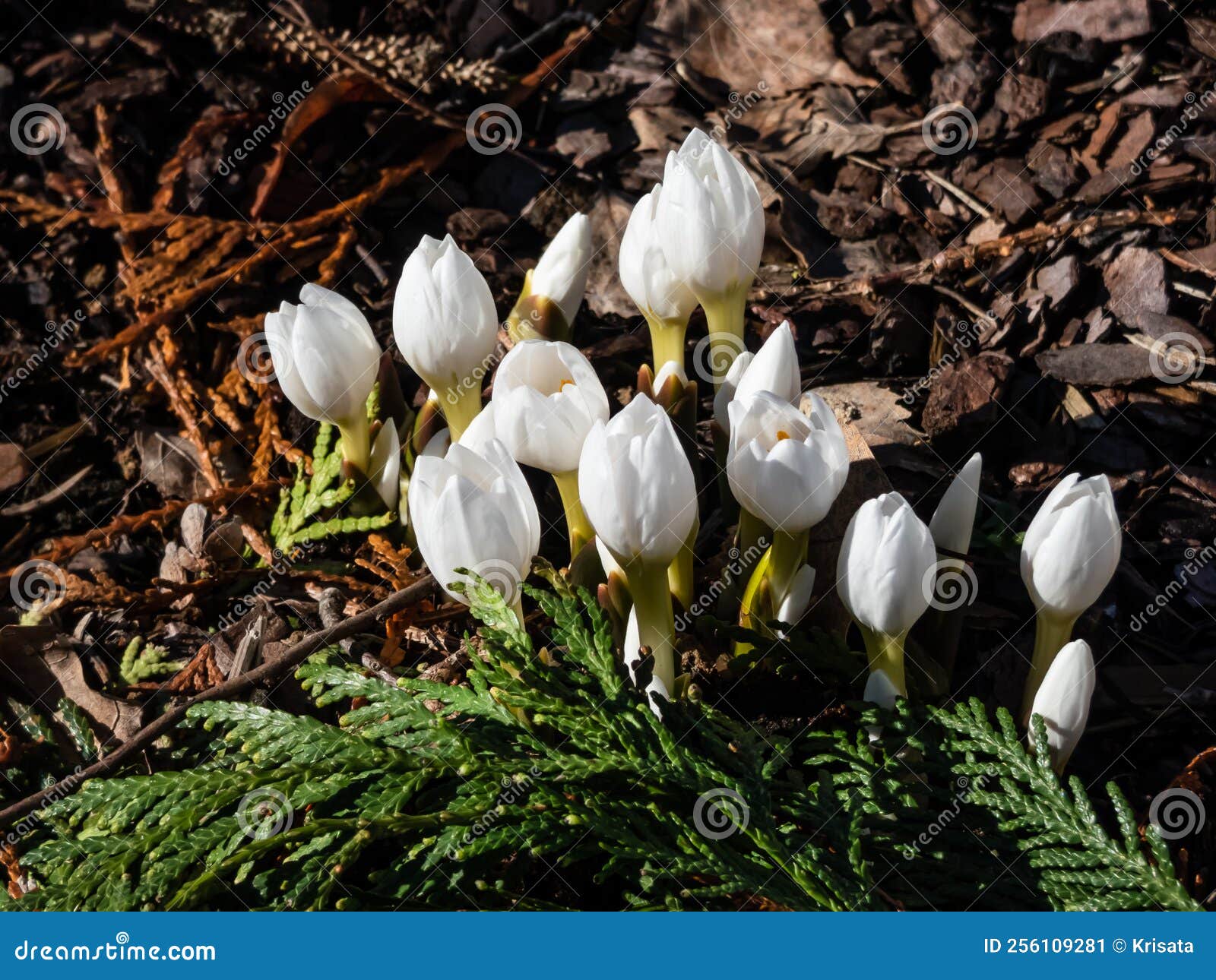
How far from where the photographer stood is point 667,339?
2510mm

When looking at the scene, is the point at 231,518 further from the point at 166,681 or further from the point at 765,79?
the point at 765,79

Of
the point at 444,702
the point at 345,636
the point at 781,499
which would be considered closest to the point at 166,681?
the point at 345,636

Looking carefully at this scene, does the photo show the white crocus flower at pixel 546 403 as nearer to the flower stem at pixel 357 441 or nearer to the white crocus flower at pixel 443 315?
the white crocus flower at pixel 443 315

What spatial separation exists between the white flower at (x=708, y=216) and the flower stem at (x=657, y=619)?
0.69 meters

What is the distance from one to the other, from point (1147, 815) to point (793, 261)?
1.73m

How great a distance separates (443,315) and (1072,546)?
127 centimetres

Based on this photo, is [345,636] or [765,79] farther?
[765,79]

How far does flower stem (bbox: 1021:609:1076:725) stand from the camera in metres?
2.10

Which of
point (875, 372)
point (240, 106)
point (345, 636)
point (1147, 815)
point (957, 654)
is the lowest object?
point (1147, 815)

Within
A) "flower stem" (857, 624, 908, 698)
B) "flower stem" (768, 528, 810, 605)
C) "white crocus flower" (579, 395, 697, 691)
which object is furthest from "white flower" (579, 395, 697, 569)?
"flower stem" (857, 624, 908, 698)

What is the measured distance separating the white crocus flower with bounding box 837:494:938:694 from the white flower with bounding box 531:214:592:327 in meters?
0.93

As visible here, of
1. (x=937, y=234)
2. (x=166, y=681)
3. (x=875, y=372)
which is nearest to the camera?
(x=166, y=681)

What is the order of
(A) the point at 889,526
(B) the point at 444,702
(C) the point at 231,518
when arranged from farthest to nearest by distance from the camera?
1. (C) the point at 231,518
2. (B) the point at 444,702
3. (A) the point at 889,526

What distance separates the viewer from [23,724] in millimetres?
2326
